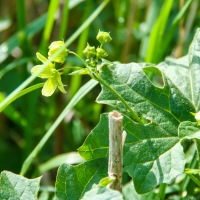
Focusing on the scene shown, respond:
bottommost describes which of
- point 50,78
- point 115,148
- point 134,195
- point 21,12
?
point 134,195

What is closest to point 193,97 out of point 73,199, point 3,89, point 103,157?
point 103,157

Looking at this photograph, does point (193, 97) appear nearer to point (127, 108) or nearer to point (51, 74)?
point (127, 108)

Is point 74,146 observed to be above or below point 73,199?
above

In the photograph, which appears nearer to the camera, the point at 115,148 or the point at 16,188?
the point at 115,148

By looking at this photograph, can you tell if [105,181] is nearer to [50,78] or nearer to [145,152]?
[145,152]

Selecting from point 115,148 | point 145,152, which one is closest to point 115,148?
point 115,148

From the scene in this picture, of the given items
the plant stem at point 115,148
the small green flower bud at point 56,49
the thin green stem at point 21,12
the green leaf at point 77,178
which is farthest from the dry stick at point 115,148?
the thin green stem at point 21,12

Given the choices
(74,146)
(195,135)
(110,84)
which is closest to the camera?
(195,135)
